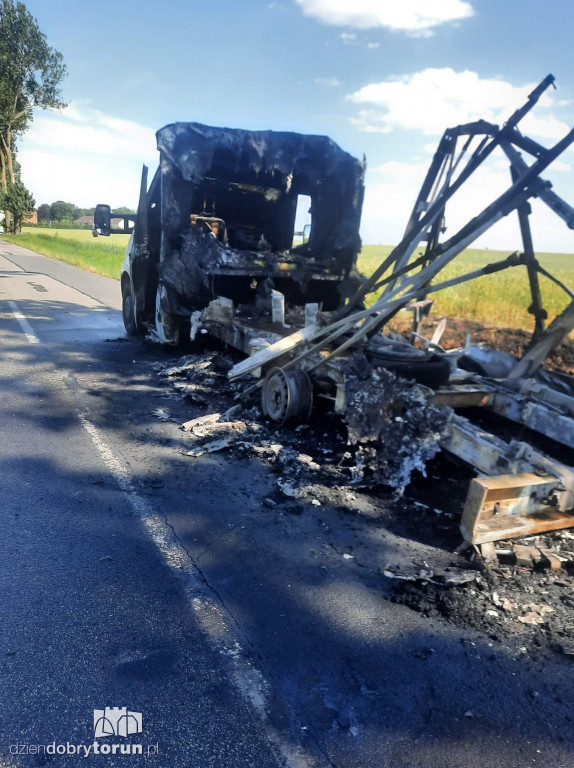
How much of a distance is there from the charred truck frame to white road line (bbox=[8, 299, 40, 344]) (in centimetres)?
167

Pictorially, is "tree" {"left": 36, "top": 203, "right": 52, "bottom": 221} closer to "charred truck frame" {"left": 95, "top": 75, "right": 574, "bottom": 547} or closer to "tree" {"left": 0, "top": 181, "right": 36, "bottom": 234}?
"tree" {"left": 0, "top": 181, "right": 36, "bottom": 234}

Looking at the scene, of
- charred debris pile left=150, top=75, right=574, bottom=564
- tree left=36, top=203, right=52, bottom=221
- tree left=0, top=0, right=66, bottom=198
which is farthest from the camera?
tree left=36, top=203, right=52, bottom=221

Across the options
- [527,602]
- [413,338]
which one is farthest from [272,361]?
[527,602]

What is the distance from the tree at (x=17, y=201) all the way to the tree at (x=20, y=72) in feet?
2.78

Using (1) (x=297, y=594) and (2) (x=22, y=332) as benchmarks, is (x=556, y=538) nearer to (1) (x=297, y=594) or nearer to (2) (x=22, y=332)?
(1) (x=297, y=594)

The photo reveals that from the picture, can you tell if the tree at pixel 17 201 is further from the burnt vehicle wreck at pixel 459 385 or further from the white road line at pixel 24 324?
the burnt vehicle wreck at pixel 459 385

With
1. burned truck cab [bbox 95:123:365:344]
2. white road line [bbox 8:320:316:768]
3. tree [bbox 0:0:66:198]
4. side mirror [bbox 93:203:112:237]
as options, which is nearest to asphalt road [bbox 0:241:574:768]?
white road line [bbox 8:320:316:768]

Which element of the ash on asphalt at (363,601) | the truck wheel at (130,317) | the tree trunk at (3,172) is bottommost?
the ash on asphalt at (363,601)

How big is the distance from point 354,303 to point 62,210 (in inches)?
4769

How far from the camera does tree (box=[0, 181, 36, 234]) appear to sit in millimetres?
52312

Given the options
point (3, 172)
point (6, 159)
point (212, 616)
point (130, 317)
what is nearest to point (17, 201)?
point (3, 172)

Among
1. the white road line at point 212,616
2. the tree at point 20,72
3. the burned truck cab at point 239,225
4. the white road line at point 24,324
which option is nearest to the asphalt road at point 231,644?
the white road line at point 212,616

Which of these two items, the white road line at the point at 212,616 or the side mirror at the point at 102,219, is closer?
the white road line at the point at 212,616

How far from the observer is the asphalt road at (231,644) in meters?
→ 1.94
